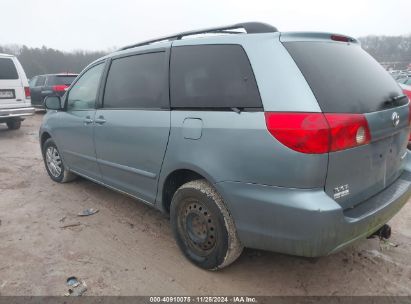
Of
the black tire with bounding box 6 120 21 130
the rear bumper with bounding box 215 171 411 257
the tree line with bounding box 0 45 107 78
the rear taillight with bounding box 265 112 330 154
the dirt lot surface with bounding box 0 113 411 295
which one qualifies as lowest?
the dirt lot surface with bounding box 0 113 411 295

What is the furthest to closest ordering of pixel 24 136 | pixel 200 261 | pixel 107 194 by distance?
pixel 24 136 → pixel 107 194 → pixel 200 261

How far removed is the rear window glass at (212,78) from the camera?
2.35m

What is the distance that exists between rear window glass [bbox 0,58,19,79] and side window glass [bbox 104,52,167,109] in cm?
655

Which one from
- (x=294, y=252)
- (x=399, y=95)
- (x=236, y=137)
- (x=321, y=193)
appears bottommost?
(x=294, y=252)

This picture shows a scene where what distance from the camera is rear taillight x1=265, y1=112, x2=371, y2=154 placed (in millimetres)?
2016

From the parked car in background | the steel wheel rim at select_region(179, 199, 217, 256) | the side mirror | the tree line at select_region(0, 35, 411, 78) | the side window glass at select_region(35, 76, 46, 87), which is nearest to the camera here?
the steel wheel rim at select_region(179, 199, 217, 256)

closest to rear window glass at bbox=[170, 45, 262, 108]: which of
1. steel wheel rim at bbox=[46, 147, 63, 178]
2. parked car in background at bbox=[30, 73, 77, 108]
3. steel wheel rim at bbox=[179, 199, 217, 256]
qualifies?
steel wheel rim at bbox=[179, 199, 217, 256]

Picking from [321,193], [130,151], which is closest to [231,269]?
[321,193]

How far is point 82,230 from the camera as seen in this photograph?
11.5 feet

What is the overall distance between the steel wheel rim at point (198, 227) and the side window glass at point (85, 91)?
183 centimetres

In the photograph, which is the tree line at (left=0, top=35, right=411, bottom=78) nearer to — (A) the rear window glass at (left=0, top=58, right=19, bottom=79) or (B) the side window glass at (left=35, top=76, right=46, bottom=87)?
(B) the side window glass at (left=35, top=76, right=46, bottom=87)

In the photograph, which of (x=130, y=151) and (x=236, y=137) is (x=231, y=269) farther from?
(x=130, y=151)

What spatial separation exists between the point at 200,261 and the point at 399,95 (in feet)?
6.73

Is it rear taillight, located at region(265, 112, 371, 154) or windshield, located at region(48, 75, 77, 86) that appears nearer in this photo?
rear taillight, located at region(265, 112, 371, 154)
